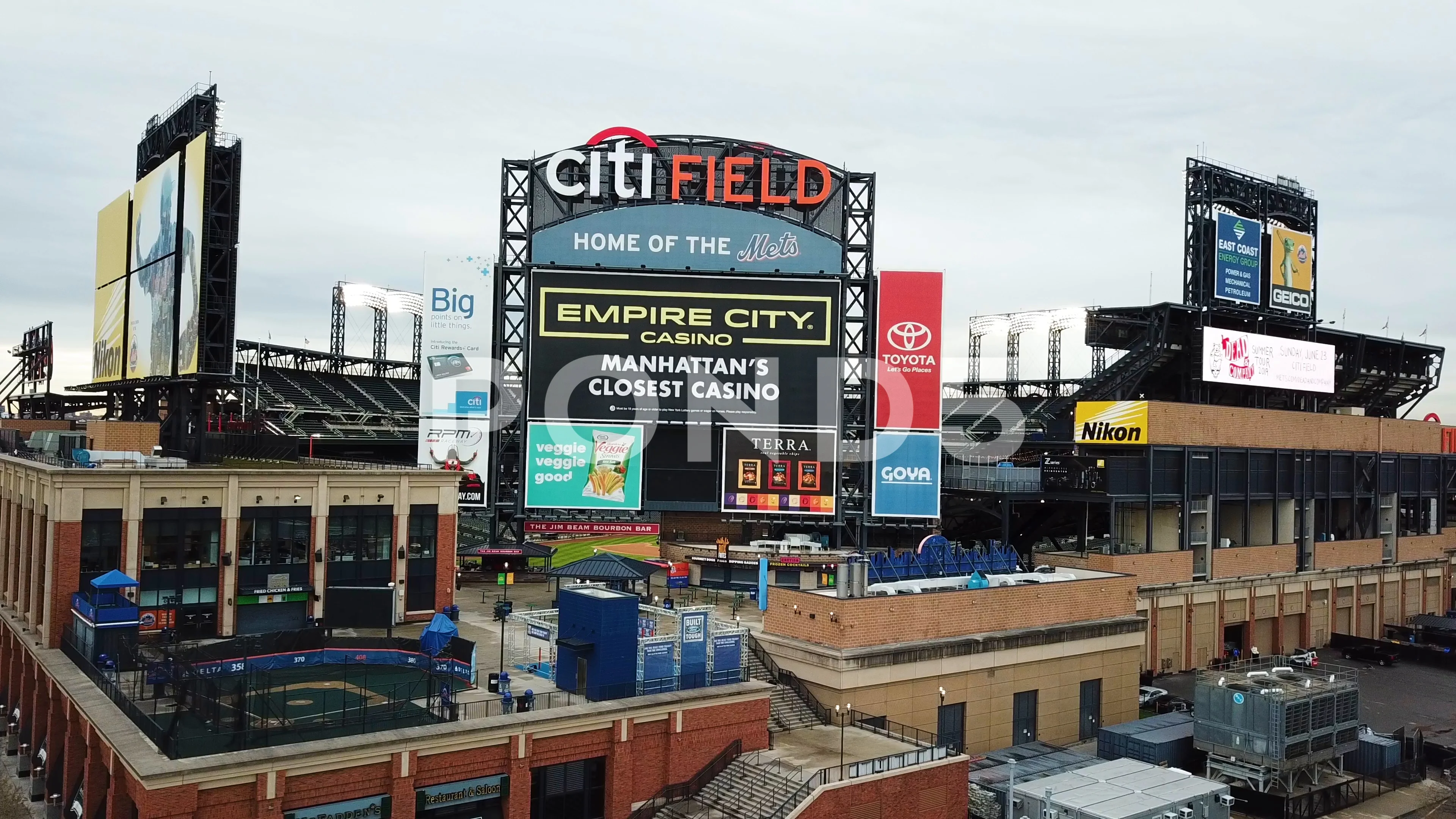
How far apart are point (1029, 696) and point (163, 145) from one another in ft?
180

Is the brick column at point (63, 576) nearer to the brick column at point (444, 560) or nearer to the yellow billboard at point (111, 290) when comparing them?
the brick column at point (444, 560)

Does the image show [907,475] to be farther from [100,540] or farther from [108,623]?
[108,623]

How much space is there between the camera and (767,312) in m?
65.9

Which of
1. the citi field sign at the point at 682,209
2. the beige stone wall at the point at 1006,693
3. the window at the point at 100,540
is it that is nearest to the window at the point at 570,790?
the beige stone wall at the point at 1006,693

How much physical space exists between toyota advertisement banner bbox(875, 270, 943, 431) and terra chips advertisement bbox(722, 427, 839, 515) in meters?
4.31

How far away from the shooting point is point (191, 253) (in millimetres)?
54562

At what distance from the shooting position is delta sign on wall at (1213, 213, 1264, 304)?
7631 cm

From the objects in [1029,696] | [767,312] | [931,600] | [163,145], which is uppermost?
[163,145]

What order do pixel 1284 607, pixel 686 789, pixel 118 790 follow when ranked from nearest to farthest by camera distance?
pixel 118 790
pixel 686 789
pixel 1284 607

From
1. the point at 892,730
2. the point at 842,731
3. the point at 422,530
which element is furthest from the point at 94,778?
the point at 892,730

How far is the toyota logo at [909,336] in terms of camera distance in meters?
67.1

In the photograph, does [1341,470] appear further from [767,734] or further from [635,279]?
[767,734]

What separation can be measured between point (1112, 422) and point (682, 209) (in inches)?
1110

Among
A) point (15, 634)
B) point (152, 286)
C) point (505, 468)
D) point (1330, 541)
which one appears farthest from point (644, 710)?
point (1330, 541)
